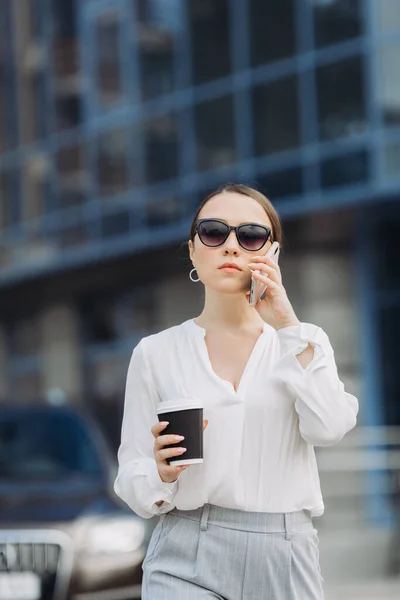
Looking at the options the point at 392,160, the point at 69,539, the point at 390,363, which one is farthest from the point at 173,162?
the point at 69,539

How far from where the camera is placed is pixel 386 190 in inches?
602

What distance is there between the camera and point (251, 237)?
314 centimetres

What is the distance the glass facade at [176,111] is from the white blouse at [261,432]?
41.0ft

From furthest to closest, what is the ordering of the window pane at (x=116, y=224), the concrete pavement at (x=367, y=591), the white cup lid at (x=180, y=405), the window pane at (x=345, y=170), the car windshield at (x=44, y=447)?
the window pane at (x=116, y=224) < the window pane at (x=345, y=170) < the concrete pavement at (x=367, y=591) < the car windshield at (x=44, y=447) < the white cup lid at (x=180, y=405)

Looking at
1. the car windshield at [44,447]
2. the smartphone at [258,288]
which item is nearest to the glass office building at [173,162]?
the car windshield at [44,447]

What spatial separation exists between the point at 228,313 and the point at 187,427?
458mm

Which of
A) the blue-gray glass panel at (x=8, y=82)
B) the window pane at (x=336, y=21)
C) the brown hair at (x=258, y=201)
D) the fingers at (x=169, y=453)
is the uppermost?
the blue-gray glass panel at (x=8, y=82)

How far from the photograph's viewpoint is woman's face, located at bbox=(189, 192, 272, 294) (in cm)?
313

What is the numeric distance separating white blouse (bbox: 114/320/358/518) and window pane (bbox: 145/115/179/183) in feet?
51.7

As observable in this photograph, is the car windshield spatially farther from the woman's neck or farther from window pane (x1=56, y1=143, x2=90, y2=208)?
window pane (x1=56, y1=143, x2=90, y2=208)

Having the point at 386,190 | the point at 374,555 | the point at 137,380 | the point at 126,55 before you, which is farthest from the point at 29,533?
the point at 126,55

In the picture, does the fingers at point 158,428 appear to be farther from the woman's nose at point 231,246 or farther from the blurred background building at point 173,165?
the blurred background building at point 173,165

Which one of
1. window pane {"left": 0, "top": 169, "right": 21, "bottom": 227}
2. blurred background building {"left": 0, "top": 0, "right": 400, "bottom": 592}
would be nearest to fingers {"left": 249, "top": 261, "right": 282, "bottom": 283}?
blurred background building {"left": 0, "top": 0, "right": 400, "bottom": 592}

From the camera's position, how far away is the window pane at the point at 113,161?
19797 mm
